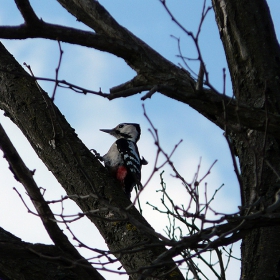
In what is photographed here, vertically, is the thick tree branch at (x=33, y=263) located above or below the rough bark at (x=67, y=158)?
below

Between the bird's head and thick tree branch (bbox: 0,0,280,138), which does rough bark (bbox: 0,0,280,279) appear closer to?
thick tree branch (bbox: 0,0,280,138)

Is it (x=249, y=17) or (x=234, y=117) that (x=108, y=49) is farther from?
(x=249, y=17)

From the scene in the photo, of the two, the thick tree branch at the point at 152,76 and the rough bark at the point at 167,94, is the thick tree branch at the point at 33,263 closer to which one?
the rough bark at the point at 167,94

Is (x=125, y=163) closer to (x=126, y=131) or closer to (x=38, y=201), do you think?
(x=126, y=131)

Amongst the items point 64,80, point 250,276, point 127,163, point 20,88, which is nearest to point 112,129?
point 127,163

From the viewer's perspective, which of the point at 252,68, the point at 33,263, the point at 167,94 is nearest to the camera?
the point at 167,94

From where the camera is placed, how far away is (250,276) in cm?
363

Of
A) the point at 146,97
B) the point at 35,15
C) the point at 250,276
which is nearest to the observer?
the point at 146,97

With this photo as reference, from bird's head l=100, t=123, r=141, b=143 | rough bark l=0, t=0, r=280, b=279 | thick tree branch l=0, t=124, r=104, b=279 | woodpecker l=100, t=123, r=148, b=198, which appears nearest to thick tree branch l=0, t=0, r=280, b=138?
rough bark l=0, t=0, r=280, b=279

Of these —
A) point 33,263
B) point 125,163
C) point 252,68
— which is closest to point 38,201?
point 33,263

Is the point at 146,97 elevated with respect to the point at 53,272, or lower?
elevated

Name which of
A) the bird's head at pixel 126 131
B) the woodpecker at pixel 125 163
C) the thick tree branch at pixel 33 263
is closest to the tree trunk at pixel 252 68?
the thick tree branch at pixel 33 263

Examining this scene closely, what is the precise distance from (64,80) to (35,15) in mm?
430

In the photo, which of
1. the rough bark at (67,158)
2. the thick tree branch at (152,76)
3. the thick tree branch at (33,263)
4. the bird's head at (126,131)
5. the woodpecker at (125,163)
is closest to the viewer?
the thick tree branch at (152,76)
